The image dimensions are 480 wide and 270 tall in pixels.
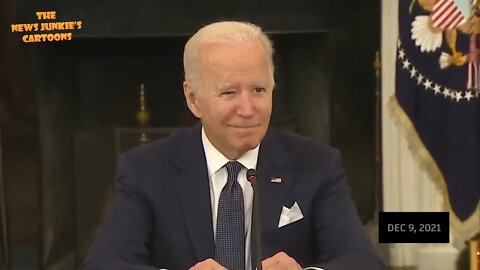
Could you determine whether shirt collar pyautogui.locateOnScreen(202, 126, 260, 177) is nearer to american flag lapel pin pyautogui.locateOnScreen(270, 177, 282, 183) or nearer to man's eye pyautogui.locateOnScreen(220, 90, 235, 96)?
american flag lapel pin pyautogui.locateOnScreen(270, 177, 282, 183)

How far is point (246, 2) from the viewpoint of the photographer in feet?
6.48

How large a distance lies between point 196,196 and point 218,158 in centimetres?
10

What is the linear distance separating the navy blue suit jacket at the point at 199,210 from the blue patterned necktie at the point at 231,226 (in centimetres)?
2

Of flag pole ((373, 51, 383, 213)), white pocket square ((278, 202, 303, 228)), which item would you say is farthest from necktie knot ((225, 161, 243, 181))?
flag pole ((373, 51, 383, 213))

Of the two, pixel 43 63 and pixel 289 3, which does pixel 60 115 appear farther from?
pixel 289 3

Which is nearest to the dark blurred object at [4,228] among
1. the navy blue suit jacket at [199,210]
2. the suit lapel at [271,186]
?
the navy blue suit jacket at [199,210]

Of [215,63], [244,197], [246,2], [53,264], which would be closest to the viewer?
[215,63]

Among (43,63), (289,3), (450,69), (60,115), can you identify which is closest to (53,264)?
(60,115)

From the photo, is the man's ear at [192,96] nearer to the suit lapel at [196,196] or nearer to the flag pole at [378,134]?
the suit lapel at [196,196]

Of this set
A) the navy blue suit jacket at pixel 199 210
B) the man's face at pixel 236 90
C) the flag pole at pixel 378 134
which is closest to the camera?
the man's face at pixel 236 90

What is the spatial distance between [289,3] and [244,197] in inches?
32.6

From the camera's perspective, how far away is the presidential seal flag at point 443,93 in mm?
2037

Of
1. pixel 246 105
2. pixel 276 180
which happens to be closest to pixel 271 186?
pixel 276 180

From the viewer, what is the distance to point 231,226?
140cm
